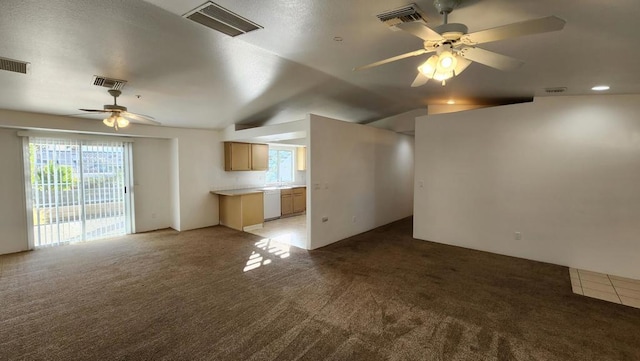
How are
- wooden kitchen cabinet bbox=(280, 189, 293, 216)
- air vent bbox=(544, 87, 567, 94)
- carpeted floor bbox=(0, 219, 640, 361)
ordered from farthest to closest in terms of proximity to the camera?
wooden kitchen cabinet bbox=(280, 189, 293, 216) < air vent bbox=(544, 87, 567, 94) < carpeted floor bbox=(0, 219, 640, 361)

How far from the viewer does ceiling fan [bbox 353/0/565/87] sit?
1670 millimetres

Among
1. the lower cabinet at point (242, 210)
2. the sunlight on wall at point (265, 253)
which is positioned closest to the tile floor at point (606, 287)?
the sunlight on wall at point (265, 253)

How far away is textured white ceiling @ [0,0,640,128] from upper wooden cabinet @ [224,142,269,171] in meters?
1.97

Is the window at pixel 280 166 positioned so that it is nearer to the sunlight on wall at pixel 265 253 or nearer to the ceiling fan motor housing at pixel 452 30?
the sunlight on wall at pixel 265 253

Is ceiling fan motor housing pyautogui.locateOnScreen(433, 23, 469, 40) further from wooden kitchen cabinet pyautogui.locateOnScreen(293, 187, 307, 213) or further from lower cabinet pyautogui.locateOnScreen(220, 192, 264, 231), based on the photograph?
wooden kitchen cabinet pyautogui.locateOnScreen(293, 187, 307, 213)

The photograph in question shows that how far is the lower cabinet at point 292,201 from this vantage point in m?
8.04

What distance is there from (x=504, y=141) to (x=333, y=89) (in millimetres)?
2984

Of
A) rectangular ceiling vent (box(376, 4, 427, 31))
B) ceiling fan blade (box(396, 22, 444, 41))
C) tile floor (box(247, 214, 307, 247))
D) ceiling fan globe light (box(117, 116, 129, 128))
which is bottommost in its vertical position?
tile floor (box(247, 214, 307, 247))

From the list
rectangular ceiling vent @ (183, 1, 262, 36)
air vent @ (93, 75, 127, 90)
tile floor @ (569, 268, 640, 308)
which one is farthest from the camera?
air vent @ (93, 75, 127, 90)

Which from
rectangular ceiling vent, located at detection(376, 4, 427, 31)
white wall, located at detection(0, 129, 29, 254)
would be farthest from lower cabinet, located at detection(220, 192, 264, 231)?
rectangular ceiling vent, located at detection(376, 4, 427, 31)

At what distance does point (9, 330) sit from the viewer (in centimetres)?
263

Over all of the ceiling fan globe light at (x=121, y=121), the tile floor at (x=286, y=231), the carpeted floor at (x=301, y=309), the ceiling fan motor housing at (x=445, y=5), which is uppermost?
the ceiling fan motor housing at (x=445, y=5)

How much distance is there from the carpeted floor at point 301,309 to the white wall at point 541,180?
0.48 m

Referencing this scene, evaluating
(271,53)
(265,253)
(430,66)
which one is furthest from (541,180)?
(265,253)
